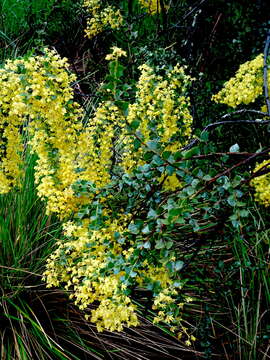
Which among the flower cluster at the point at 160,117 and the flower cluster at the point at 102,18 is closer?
the flower cluster at the point at 160,117

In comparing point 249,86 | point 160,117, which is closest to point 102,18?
point 249,86

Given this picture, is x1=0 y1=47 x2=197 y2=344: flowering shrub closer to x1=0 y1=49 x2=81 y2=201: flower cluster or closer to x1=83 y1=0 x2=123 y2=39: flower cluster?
x1=0 y1=49 x2=81 y2=201: flower cluster

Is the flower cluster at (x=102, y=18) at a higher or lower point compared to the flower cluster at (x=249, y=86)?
higher

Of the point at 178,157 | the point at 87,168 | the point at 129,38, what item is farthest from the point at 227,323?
the point at 129,38

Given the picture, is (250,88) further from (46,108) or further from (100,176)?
(46,108)

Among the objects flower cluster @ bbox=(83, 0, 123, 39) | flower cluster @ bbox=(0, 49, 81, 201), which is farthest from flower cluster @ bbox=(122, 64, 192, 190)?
flower cluster @ bbox=(83, 0, 123, 39)

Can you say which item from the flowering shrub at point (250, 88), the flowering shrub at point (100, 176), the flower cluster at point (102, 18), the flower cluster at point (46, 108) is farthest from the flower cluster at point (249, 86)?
the flower cluster at point (102, 18)

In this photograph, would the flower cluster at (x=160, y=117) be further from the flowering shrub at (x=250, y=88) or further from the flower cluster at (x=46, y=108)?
the flowering shrub at (x=250, y=88)

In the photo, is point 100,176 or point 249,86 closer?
point 100,176

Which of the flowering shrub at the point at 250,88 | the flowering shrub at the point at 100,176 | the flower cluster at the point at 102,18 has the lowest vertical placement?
the flowering shrub at the point at 100,176

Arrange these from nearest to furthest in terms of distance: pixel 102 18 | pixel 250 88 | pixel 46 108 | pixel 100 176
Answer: pixel 46 108 < pixel 100 176 < pixel 250 88 < pixel 102 18

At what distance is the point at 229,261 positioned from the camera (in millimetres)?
2352

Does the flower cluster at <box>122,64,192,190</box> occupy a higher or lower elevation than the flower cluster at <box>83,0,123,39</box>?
lower

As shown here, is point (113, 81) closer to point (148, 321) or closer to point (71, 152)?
point (71, 152)
